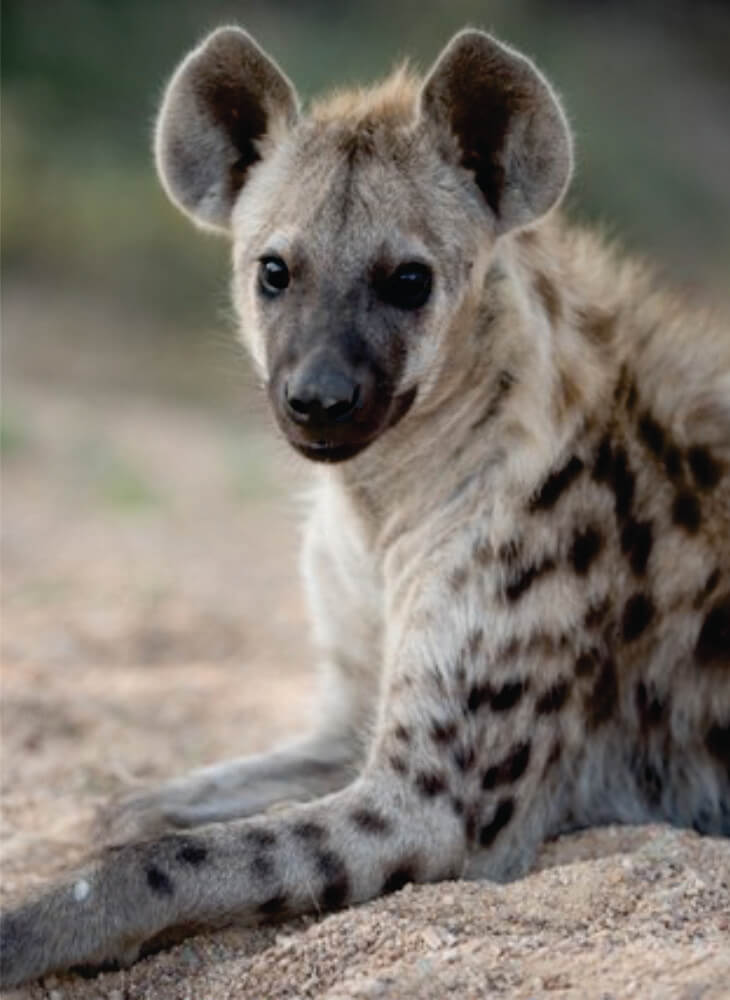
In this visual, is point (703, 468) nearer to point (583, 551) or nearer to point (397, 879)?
point (583, 551)

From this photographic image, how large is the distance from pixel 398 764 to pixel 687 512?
773 mm

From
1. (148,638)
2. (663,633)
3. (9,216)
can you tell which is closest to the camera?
(663,633)

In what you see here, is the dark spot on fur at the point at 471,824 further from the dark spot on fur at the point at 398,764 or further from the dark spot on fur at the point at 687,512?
the dark spot on fur at the point at 687,512

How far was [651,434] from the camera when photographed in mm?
4117

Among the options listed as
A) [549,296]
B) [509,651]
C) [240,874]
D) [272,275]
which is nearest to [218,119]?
[272,275]

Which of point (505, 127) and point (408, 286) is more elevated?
point (505, 127)

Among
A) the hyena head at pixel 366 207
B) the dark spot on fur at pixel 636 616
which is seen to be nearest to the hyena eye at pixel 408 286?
the hyena head at pixel 366 207

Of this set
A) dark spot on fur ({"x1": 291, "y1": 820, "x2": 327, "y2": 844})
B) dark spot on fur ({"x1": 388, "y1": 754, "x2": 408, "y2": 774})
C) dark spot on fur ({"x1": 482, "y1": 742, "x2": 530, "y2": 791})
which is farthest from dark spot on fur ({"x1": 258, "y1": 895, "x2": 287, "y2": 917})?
dark spot on fur ({"x1": 482, "y1": 742, "x2": 530, "y2": 791})

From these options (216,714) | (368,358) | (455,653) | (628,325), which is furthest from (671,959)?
(216,714)

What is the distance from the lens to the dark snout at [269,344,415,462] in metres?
3.76

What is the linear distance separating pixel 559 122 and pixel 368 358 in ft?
2.10

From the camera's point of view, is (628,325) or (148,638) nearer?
(628,325)

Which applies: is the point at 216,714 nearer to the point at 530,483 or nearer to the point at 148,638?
the point at 148,638

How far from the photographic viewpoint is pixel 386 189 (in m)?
4.02
